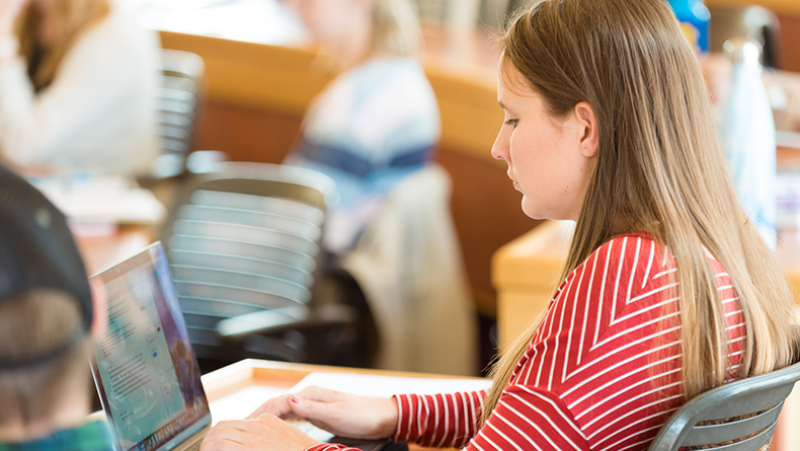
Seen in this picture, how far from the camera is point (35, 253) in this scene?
1.54 ft

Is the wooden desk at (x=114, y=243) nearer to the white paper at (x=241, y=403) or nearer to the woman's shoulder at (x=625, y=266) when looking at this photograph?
the white paper at (x=241, y=403)

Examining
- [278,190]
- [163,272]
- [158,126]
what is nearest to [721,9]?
[278,190]

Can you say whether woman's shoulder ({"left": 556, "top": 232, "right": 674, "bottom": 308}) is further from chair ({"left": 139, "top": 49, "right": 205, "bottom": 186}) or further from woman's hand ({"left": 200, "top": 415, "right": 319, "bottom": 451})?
chair ({"left": 139, "top": 49, "right": 205, "bottom": 186})

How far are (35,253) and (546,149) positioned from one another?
52cm

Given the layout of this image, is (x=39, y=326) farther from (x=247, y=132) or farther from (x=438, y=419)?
(x=247, y=132)

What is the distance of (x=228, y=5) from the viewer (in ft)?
16.2

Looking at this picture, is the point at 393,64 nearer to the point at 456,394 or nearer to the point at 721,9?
the point at 721,9

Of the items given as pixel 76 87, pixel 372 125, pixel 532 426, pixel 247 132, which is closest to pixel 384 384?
pixel 532 426

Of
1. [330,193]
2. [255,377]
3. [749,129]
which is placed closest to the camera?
[255,377]

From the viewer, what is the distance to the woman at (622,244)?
29.7 inches

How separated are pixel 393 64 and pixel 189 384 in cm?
183

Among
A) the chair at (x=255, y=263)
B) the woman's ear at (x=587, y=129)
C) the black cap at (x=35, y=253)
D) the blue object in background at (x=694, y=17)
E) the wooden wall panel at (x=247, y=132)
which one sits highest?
the blue object in background at (x=694, y=17)

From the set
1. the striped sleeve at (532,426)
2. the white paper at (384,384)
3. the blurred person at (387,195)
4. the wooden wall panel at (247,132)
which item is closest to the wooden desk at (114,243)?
the blurred person at (387,195)

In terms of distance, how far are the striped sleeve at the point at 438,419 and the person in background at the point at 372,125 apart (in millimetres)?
1513
